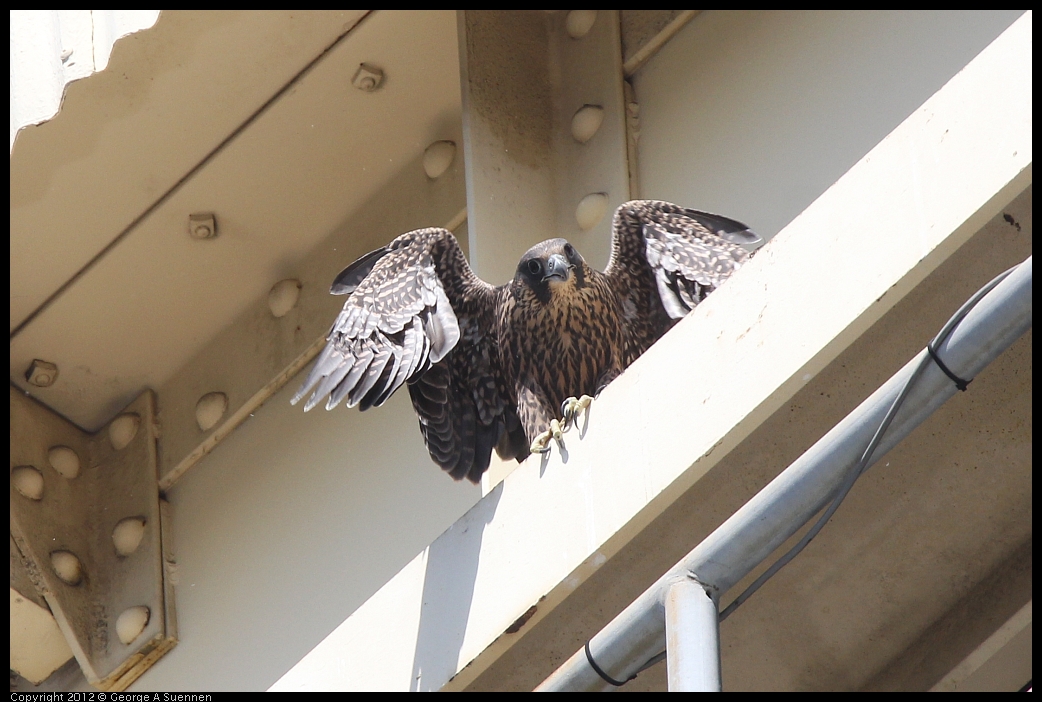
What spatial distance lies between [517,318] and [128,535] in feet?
6.80

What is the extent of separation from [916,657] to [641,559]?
2.01 ft

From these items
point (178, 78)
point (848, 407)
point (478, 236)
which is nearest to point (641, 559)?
point (848, 407)

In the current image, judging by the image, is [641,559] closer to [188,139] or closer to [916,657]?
[916,657]

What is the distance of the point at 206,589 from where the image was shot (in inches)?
227

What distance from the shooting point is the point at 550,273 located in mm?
4508

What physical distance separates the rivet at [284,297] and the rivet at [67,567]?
111cm

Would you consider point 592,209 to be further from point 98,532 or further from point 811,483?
point 811,483

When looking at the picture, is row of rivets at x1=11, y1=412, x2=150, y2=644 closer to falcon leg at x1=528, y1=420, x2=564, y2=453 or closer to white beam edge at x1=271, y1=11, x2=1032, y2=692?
white beam edge at x1=271, y1=11, x2=1032, y2=692

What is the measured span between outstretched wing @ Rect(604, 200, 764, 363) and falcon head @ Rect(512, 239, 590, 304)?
0.17 meters

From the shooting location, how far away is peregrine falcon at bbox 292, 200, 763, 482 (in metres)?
4.46

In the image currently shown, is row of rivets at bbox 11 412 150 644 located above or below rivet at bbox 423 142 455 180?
below

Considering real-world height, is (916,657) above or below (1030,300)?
below

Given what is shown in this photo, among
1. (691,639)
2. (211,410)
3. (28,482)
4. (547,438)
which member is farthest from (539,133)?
(691,639)

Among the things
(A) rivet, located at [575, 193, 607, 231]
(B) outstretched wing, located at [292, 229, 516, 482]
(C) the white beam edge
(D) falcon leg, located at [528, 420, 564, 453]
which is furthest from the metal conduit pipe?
(A) rivet, located at [575, 193, 607, 231]
